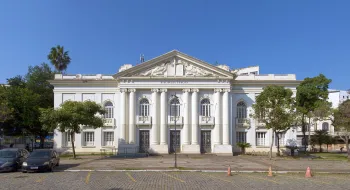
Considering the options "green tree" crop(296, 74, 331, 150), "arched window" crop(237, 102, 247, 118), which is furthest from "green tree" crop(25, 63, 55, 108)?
"green tree" crop(296, 74, 331, 150)

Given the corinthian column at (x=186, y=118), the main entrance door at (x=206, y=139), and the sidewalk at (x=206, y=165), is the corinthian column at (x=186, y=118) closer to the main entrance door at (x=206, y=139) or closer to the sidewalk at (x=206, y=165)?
the main entrance door at (x=206, y=139)

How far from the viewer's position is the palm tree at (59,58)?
178ft

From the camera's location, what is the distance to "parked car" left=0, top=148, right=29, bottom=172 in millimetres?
19828

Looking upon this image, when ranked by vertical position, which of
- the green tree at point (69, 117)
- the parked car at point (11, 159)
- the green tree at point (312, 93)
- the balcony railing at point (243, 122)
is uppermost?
the green tree at point (312, 93)

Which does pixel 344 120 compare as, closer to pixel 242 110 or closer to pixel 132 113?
pixel 242 110

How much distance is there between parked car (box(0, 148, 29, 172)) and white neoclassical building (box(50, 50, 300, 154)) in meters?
15.4

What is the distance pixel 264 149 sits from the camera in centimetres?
3881

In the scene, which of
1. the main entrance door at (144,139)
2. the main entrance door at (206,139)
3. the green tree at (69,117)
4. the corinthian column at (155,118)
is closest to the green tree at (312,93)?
the main entrance door at (206,139)

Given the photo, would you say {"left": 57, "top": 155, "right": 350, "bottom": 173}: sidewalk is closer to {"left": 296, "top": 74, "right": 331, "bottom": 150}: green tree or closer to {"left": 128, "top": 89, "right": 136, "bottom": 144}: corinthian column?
{"left": 128, "top": 89, "right": 136, "bottom": 144}: corinthian column

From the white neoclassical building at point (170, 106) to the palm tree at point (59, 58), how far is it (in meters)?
17.0

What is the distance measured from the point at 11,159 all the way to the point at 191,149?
2052 centimetres

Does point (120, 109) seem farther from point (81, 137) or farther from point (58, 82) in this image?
point (58, 82)

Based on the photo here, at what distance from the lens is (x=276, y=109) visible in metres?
32.0

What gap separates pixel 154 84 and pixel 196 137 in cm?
796
